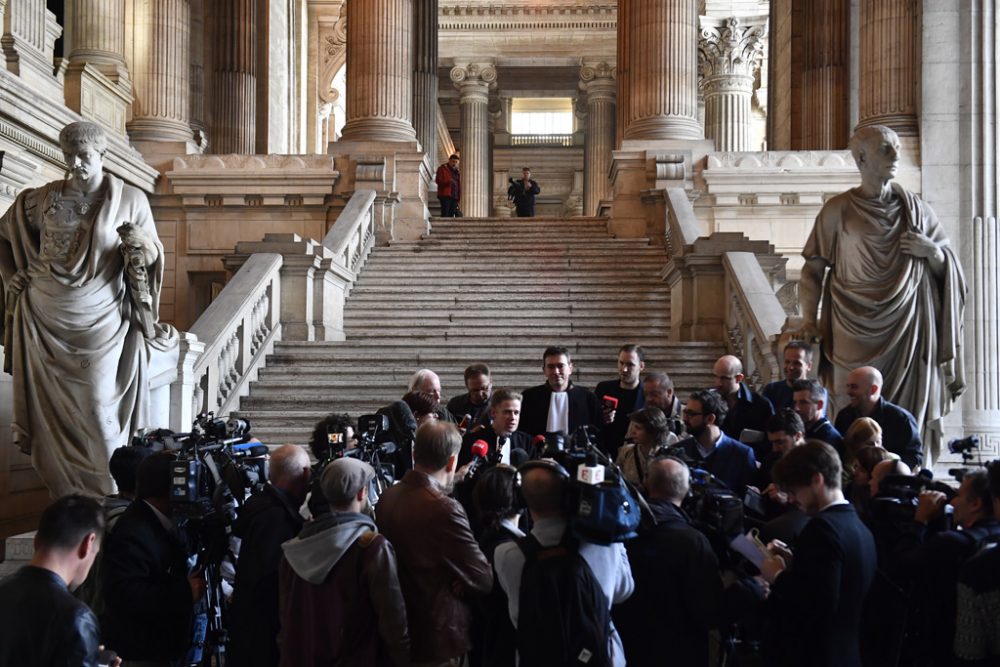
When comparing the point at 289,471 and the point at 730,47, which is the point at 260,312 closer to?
the point at 289,471

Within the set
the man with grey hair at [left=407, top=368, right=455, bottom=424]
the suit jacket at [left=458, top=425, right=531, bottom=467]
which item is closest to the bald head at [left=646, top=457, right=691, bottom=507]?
the suit jacket at [left=458, top=425, right=531, bottom=467]

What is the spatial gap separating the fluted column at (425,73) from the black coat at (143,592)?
2153 centimetres

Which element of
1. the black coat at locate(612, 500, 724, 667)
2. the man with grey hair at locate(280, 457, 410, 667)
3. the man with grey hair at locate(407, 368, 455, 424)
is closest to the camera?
the black coat at locate(612, 500, 724, 667)

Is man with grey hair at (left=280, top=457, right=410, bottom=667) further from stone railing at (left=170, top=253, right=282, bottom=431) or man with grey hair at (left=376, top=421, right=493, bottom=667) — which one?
stone railing at (left=170, top=253, right=282, bottom=431)

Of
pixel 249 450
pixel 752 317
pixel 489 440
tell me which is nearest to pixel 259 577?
pixel 249 450

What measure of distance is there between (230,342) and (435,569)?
8519 millimetres

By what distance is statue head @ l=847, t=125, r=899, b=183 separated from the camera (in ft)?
26.2

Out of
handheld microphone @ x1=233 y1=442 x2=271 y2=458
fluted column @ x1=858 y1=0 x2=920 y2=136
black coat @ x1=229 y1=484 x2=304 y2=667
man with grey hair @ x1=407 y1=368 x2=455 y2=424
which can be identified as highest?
fluted column @ x1=858 y1=0 x2=920 y2=136

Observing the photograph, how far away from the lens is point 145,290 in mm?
8117

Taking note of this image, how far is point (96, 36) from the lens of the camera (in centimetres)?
1947

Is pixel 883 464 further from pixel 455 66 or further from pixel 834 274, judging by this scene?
pixel 455 66

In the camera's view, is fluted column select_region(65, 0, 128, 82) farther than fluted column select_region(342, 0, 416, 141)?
No

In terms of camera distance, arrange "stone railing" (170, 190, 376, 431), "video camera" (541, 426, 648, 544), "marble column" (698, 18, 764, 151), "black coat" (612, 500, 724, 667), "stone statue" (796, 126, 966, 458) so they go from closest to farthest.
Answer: "video camera" (541, 426, 648, 544) < "black coat" (612, 500, 724, 667) < "stone statue" (796, 126, 966, 458) < "stone railing" (170, 190, 376, 431) < "marble column" (698, 18, 764, 151)

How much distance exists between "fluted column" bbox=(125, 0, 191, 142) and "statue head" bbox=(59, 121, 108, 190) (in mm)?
12840
